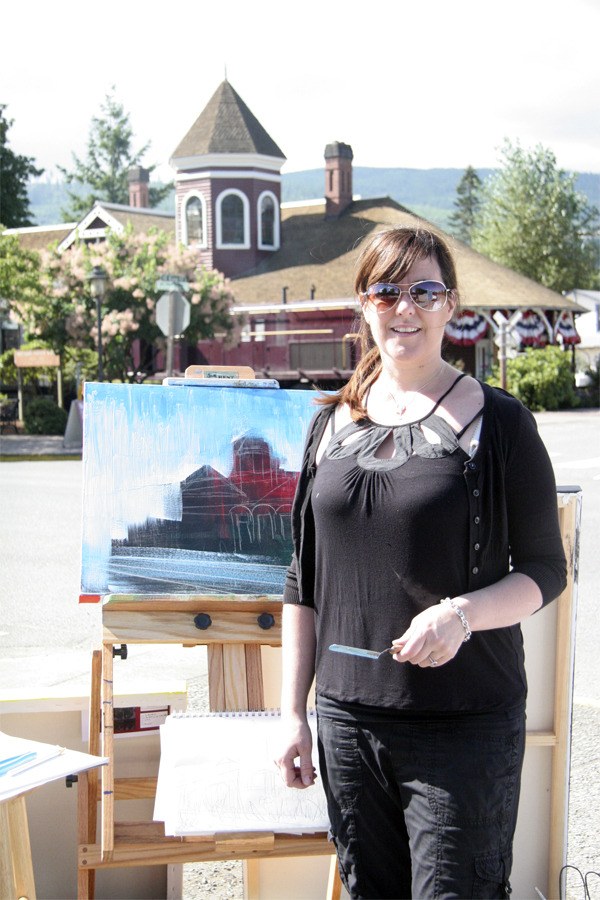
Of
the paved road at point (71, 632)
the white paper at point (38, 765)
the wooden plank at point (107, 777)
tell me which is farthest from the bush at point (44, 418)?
the white paper at point (38, 765)

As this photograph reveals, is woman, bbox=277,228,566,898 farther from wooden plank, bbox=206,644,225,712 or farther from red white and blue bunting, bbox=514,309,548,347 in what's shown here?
red white and blue bunting, bbox=514,309,548,347

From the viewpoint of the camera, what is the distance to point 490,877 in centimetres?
189

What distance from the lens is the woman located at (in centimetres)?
189

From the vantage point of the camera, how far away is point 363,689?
196cm

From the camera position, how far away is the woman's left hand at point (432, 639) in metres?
1.81

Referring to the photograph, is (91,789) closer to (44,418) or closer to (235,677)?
(235,677)

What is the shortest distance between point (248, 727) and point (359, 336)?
41.5 inches

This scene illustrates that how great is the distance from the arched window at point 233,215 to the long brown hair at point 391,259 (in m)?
36.5

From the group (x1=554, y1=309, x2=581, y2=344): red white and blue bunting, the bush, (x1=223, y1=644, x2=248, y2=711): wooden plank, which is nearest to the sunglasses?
(x1=223, y1=644, x2=248, y2=711): wooden plank

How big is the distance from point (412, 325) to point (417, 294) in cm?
6

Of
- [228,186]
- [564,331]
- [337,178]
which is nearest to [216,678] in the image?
[564,331]

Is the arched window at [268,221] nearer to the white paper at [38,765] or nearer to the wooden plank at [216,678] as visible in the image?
the wooden plank at [216,678]

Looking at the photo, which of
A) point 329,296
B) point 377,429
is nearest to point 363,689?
point 377,429

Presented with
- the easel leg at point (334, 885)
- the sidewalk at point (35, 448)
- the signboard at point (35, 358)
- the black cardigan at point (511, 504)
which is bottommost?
the sidewalk at point (35, 448)
